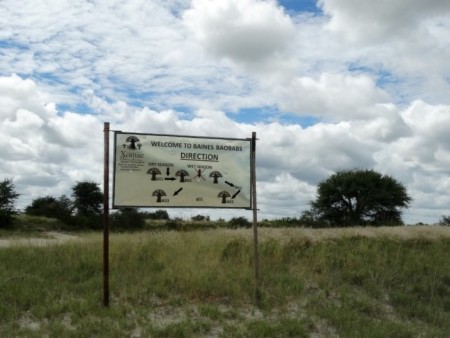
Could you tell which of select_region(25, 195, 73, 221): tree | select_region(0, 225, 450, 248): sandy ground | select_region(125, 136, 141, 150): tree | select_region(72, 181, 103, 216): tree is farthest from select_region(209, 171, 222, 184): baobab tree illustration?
select_region(72, 181, 103, 216): tree

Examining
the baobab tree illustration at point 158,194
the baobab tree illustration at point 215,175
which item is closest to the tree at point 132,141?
the baobab tree illustration at point 158,194

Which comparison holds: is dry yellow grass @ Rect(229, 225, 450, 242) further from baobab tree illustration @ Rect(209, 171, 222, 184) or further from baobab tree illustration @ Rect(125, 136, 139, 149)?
baobab tree illustration @ Rect(125, 136, 139, 149)

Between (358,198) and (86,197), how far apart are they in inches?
1197

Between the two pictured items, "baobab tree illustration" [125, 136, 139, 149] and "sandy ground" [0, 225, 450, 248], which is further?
"sandy ground" [0, 225, 450, 248]

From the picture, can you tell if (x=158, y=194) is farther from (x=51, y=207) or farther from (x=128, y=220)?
(x=51, y=207)

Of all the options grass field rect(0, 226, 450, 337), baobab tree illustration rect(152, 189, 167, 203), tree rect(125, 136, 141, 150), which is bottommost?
grass field rect(0, 226, 450, 337)

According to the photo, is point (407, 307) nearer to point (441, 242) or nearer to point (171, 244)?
point (171, 244)

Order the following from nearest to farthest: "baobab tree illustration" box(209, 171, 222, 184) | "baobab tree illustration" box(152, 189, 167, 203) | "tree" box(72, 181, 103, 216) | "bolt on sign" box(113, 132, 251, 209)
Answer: "bolt on sign" box(113, 132, 251, 209)
"baobab tree illustration" box(152, 189, 167, 203)
"baobab tree illustration" box(209, 171, 222, 184)
"tree" box(72, 181, 103, 216)

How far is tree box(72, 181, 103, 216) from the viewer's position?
59.8 meters

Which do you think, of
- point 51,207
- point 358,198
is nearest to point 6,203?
point 51,207

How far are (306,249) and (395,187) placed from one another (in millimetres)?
33743

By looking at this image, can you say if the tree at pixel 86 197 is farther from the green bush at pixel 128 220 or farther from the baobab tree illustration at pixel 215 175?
the baobab tree illustration at pixel 215 175

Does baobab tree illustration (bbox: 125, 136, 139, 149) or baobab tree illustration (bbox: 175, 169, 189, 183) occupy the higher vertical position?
baobab tree illustration (bbox: 125, 136, 139, 149)

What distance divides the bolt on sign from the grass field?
4.98 ft
